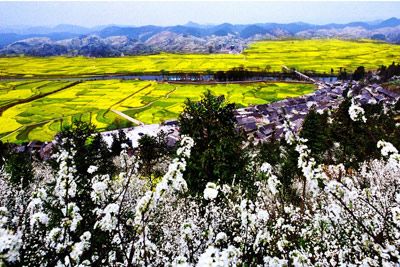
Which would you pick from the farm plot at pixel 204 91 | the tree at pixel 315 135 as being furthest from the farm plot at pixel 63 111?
the tree at pixel 315 135

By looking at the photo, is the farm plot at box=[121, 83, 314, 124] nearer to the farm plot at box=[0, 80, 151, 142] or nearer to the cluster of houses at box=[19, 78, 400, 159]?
the cluster of houses at box=[19, 78, 400, 159]

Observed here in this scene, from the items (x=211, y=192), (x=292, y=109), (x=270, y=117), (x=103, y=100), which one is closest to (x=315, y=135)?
(x=211, y=192)

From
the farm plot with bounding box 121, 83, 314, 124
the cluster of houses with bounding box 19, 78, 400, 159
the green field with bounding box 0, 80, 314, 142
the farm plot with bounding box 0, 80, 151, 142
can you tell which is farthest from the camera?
the farm plot with bounding box 121, 83, 314, 124

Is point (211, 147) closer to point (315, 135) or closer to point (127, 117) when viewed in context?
point (315, 135)

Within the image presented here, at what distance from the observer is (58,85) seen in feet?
278

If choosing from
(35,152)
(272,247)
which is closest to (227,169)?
(272,247)

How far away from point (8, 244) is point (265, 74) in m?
96.9

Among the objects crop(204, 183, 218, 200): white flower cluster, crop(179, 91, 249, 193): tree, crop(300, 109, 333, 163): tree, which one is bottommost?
crop(300, 109, 333, 163): tree

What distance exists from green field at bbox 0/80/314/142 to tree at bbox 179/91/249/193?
36654 millimetres

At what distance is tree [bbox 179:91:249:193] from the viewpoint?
1302 centimetres

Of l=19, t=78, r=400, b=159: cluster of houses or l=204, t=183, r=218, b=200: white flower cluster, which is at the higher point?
l=204, t=183, r=218, b=200: white flower cluster

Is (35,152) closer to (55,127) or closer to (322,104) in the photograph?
(55,127)

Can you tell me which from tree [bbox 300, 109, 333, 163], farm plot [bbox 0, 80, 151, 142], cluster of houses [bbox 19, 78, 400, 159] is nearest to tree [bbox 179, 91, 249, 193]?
tree [bbox 300, 109, 333, 163]

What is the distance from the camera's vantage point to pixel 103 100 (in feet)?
229
